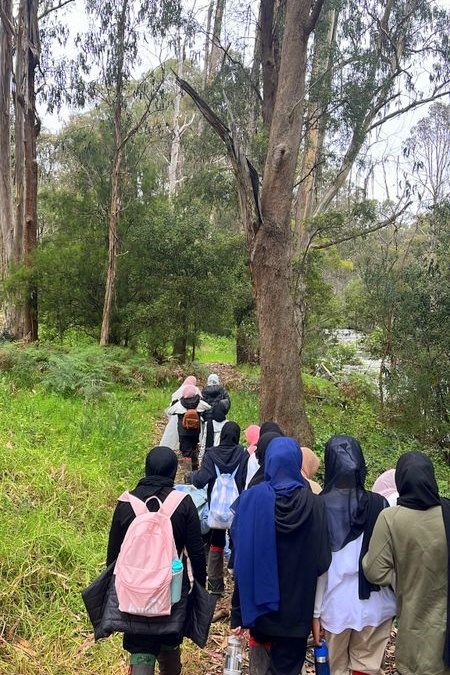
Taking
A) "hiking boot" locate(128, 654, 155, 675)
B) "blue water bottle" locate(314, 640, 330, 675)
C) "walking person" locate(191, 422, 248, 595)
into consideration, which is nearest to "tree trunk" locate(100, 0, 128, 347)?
"walking person" locate(191, 422, 248, 595)

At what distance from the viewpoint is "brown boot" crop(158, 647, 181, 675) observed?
3055 mm

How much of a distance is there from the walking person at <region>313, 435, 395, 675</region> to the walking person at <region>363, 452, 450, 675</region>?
134 millimetres

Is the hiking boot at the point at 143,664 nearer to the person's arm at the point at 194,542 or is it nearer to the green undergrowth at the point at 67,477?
the person's arm at the point at 194,542

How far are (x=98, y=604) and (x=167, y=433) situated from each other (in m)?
4.43

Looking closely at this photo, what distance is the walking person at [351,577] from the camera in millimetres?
2977

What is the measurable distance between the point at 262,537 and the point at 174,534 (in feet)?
1.50

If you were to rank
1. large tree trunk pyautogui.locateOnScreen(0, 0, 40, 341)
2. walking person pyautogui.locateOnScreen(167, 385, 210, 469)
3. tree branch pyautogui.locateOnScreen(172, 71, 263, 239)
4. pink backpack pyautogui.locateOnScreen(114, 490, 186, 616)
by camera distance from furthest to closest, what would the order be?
1. large tree trunk pyautogui.locateOnScreen(0, 0, 40, 341)
2. tree branch pyautogui.locateOnScreen(172, 71, 263, 239)
3. walking person pyautogui.locateOnScreen(167, 385, 210, 469)
4. pink backpack pyautogui.locateOnScreen(114, 490, 186, 616)

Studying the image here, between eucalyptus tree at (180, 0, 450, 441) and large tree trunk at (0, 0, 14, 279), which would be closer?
eucalyptus tree at (180, 0, 450, 441)

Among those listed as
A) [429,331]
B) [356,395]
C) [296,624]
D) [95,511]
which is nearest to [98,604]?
[296,624]

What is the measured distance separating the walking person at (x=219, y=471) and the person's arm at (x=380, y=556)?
5.80ft

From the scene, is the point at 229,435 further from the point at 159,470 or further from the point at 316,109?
the point at 316,109

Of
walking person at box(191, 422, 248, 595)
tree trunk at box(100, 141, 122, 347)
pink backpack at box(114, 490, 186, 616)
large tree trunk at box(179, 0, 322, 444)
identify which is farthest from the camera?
tree trunk at box(100, 141, 122, 347)

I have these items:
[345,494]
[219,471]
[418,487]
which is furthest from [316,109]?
[418,487]

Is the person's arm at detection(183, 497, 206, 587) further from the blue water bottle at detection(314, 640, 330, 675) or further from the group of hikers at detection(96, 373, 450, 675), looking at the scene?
the blue water bottle at detection(314, 640, 330, 675)
